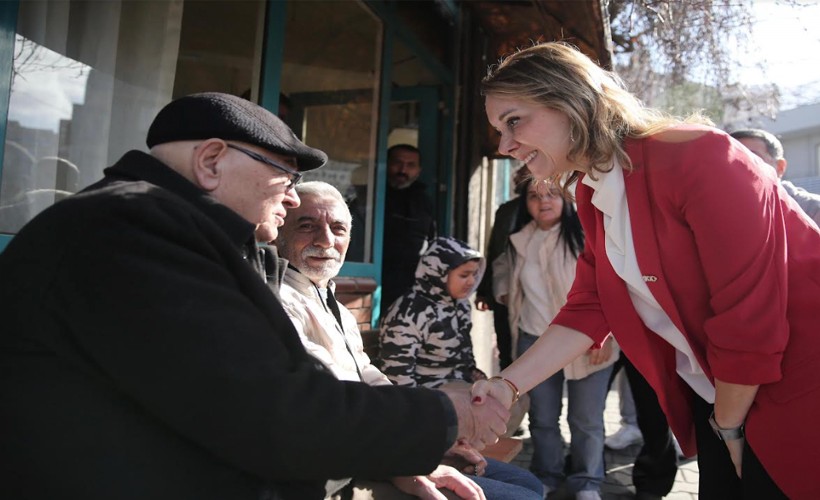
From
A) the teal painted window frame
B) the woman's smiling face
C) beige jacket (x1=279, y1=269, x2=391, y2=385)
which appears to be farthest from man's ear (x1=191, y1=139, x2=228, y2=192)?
the teal painted window frame

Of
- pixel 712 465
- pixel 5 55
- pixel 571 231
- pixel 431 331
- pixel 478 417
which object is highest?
pixel 5 55

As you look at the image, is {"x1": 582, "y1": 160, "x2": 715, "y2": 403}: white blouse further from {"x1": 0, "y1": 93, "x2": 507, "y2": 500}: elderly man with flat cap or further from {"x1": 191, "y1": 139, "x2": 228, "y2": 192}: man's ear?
{"x1": 191, "y1": 139, "x2": 228, "y2": 192}: man's ear

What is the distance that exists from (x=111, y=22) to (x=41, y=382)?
6.82 ft

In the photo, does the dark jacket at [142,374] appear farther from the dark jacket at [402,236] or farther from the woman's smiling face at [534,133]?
the dark jacket at [402,236]

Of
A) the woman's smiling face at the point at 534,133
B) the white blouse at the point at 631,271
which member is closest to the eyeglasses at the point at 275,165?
the woman's smiling face at the point at 534,133

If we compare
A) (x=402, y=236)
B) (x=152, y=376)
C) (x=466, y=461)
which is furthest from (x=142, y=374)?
(x=402, y=236)

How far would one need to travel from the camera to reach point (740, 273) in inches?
55.4

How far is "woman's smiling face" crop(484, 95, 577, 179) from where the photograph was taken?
5.77ft

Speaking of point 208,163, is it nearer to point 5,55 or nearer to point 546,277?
point 5,55

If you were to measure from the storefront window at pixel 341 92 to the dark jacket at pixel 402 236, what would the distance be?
1.28 feet

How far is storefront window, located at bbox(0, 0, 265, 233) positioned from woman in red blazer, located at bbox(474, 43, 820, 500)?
5.51ft

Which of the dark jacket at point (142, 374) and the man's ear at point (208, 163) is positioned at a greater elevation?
the man's ear at point (208, 163)

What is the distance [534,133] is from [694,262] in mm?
559

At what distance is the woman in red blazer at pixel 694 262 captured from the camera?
4.65 feet
